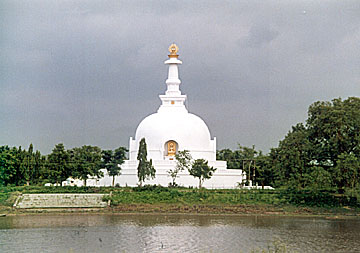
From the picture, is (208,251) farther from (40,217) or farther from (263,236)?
(40,217)

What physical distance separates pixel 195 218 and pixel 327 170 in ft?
33.2

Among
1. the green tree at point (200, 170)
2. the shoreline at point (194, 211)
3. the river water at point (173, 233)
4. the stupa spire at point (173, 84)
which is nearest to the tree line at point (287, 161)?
the green tree at point (200, 170)

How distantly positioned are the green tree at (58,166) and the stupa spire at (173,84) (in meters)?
11.4

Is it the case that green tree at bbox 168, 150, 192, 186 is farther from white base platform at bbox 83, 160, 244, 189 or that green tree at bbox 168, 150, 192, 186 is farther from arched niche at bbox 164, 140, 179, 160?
arched niche at bbox 164, 140, 179, 160

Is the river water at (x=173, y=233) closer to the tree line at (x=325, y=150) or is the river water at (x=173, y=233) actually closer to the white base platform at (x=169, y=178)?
the tree line at (x=325, y=150)

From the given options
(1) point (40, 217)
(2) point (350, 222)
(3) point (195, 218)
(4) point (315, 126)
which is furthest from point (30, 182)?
(2) point (350, 222)

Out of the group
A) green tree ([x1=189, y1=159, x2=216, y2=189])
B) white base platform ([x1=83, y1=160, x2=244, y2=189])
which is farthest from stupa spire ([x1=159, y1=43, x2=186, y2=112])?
green tree ([x1=189, y1=159, x2=216, y2=189])

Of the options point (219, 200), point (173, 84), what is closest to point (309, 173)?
point (219, 200)

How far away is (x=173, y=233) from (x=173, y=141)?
23529 mm

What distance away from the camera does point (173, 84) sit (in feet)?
176

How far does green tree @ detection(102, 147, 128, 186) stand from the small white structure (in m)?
1.47

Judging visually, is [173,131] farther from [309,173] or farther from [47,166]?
[309,173]

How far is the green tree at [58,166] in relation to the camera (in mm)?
44906

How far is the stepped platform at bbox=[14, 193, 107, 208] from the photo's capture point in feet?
124
